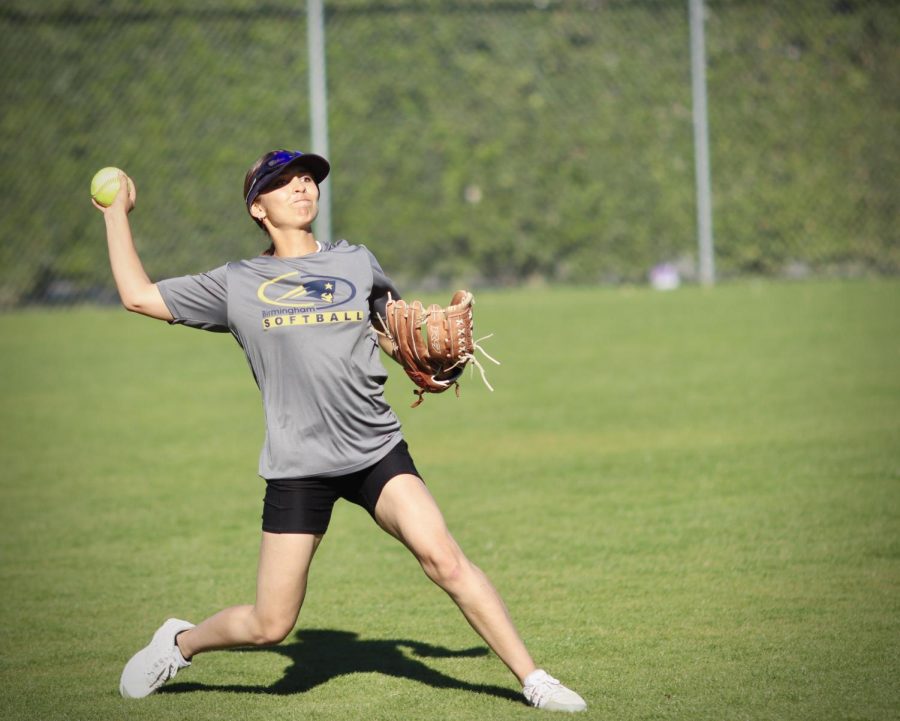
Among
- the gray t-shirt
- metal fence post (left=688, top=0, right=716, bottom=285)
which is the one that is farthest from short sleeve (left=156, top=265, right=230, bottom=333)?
metal fence post (left=688, top=0, right=716, bottom=285)

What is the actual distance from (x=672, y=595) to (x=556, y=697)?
162 cm

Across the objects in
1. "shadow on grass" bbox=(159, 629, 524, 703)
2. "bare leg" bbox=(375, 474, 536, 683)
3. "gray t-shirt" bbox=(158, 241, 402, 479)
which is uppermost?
"gray t-shirt" bbox=(158, 241, 402, 479)

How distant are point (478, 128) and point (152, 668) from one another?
13.9 m

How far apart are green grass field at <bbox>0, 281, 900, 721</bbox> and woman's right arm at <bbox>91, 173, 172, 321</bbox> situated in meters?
1.44

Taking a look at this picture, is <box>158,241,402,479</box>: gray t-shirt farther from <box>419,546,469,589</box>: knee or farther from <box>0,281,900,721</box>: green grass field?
<box>0,281,900,721</box>: green grass field

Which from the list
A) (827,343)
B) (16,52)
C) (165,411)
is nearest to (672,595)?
(165,411)

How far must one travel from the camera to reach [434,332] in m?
4.66

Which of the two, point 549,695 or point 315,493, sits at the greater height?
point 315,493

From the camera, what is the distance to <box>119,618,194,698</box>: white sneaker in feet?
15.7

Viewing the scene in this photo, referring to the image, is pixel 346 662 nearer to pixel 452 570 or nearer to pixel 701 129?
pixel 452 570

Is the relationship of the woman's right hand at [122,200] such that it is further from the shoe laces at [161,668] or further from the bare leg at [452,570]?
the shoe laces at [161,668]

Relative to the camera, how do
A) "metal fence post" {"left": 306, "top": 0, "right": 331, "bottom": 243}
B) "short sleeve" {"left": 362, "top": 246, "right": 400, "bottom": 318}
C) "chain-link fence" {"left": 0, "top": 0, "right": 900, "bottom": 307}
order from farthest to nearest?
"chain-link fence" {"left": 0, "top": 0, "right": 900, "bottom": 307}
"metal fence post" {"left": 306, "top": 0, "right": 331, "bottom": 243}
"short sleeve" {"left": 362, "top": 246, "right": 400, "bottom": 318}

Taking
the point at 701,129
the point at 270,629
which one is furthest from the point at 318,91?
the point at 270,629

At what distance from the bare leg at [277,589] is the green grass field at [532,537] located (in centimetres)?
30
